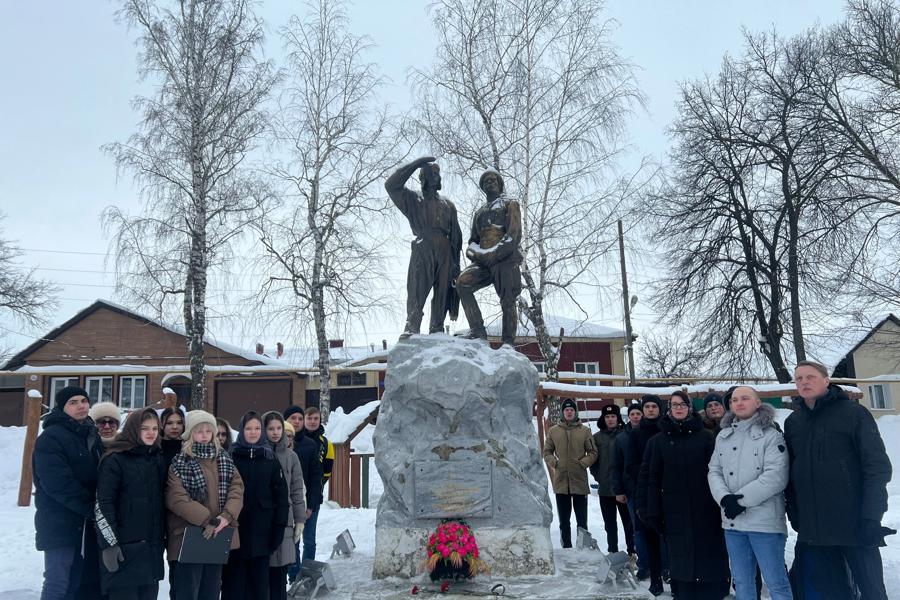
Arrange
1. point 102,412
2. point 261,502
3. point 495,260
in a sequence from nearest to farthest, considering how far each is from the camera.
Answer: point 261,502 → point 102,412 → point 495,260

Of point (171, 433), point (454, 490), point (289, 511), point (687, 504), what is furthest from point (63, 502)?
point (687, 504)

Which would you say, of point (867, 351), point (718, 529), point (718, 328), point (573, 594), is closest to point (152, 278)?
point (573, 594)

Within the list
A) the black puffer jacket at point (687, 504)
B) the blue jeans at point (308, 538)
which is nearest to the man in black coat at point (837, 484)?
the black puffer jacket at point (687, 504)

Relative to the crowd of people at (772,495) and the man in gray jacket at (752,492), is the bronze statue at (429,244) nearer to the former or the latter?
the crowd of people at (772,495)

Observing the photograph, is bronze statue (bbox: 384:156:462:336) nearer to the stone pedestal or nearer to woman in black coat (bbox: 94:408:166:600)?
the stone pedestal

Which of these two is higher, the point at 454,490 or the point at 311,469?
the point at 311,469

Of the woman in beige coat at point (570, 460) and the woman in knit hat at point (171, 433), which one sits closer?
the woman in knit hat at point (171, 433)

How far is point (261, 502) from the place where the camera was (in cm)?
407

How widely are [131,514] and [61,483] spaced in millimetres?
451

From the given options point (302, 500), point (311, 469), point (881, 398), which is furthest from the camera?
point (881, 398)

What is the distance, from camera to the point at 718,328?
1503 centimetres

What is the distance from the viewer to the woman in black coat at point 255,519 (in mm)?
4027

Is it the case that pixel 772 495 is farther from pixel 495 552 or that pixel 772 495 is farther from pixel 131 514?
pixel 131 514

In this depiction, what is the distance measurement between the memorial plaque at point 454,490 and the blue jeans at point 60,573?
231 centimetres
